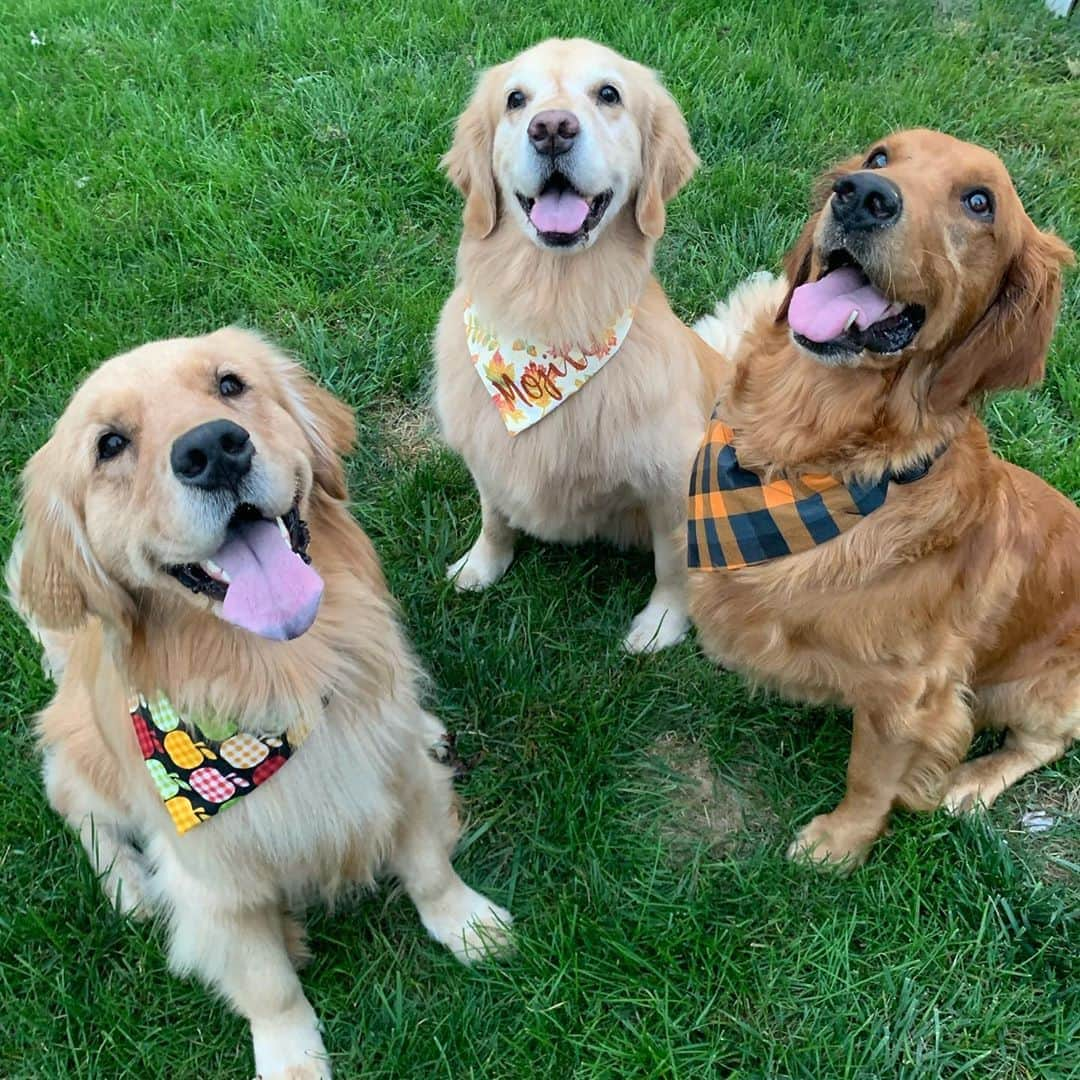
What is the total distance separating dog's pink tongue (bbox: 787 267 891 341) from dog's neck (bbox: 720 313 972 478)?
0.07 meters

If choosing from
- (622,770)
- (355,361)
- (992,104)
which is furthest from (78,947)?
(992,104)

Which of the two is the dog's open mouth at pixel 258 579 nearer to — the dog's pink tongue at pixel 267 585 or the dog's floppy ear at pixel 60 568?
the dog's pink tongue at pixel 267 585

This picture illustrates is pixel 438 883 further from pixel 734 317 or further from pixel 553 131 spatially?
pixel 734 317

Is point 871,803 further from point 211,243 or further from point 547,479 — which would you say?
point 211,243

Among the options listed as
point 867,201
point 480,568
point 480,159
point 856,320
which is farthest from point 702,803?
point 480,159

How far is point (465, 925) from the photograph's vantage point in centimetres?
249

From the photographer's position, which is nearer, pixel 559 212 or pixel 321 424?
pixel 321 424

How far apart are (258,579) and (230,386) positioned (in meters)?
0.46

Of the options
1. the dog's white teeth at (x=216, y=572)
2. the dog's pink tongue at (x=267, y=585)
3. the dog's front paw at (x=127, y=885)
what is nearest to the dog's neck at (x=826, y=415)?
the dog's pink tongue at (x=267, y=585)

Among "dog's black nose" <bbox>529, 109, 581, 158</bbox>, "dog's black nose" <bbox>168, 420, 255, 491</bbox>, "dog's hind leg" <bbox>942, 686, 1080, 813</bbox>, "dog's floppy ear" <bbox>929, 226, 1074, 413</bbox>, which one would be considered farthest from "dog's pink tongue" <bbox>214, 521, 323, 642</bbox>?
"dog's hind leg" <bbox>942, 686, 1080, 813</bbox>

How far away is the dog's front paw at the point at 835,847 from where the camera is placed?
2.61 m

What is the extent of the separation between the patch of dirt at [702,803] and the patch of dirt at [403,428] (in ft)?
5.16

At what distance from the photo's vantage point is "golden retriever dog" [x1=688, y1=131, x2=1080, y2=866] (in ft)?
6.75

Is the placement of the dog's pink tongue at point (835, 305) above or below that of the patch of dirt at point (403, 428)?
above
